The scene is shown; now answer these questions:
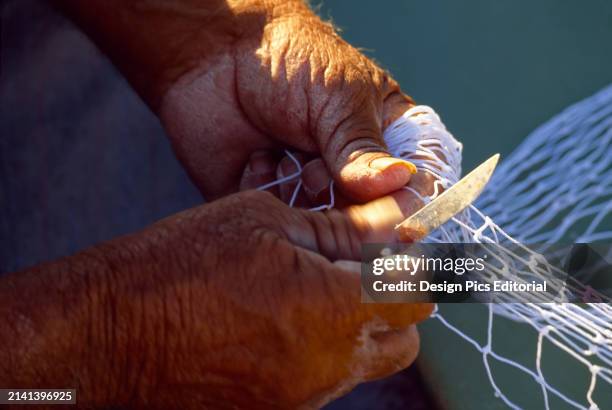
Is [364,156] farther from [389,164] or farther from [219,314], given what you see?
[219,314]

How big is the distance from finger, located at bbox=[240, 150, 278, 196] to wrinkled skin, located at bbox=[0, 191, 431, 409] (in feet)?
1.56

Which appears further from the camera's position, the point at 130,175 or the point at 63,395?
the point at 130,175

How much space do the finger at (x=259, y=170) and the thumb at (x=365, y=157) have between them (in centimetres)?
21

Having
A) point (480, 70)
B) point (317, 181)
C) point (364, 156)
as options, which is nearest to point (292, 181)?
point (317, 181)

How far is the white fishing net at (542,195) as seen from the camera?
1.19 metres

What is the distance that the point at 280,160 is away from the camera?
1376mm

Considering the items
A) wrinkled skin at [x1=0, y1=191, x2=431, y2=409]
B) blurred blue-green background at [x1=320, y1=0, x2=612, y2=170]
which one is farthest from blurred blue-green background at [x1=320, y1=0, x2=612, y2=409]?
wrinkled skin at [x1=0, y1=191, x2=431, y2=409]

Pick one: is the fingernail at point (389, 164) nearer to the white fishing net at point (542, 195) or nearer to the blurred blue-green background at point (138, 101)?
the white fishing net at point (542, 195)

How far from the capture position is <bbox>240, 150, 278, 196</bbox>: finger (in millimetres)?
1367

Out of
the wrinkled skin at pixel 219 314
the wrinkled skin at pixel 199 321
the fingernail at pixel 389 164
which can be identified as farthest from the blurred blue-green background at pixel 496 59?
the wrinkled skin at pixel 199 321

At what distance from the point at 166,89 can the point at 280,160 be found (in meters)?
0.31

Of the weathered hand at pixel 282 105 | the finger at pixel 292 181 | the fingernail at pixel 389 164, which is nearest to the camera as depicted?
the fingernail at pixel 389 164

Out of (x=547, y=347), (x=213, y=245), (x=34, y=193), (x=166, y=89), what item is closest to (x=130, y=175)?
(x=34, y=193)

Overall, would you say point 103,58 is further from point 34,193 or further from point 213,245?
point 213,245
